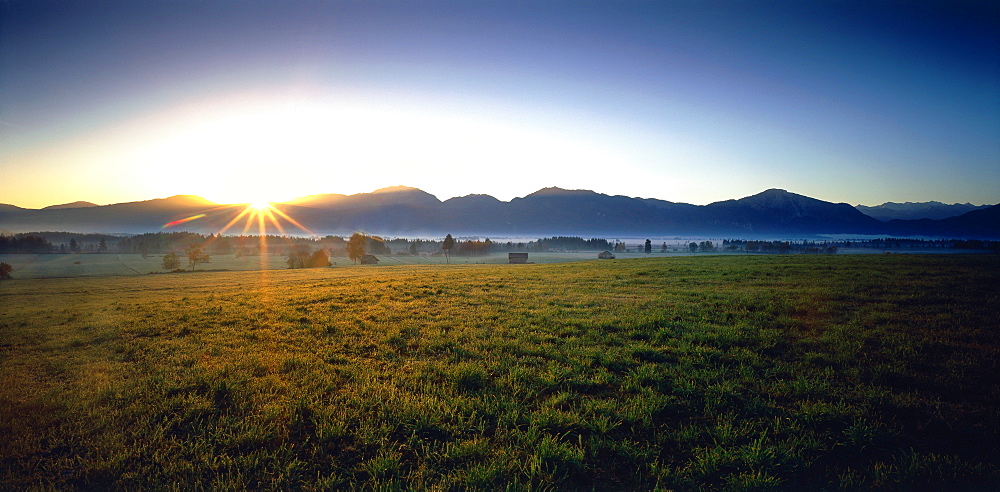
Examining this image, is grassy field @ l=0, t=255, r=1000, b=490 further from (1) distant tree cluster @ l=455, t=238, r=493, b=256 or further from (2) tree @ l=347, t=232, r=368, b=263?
(1) distant tree cluster @ l=455, t=238, r=493, b=256

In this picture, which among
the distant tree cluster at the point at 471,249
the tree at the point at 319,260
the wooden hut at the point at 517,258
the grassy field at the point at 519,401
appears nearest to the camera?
the grassy field at the point at 519,401

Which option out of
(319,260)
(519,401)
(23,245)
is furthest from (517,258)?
(23,245)

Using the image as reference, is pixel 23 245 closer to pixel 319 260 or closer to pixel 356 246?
pixel 319 260

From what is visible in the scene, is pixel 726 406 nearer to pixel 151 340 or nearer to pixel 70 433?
pixel 70 433

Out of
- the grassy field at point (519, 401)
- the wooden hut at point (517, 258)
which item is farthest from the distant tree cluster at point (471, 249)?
the grassy field at point (519, 401)

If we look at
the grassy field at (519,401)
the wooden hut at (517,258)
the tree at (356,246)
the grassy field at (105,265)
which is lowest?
the wooden hut at (517,258)

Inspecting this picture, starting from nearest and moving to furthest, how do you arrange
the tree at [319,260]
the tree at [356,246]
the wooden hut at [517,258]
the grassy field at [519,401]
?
1. the grassy field at [519,401]
2. the tree at [319,260]
3. the tree at [356,246]
4. the wooden hut at [517,258]

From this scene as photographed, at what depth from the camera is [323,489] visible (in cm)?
433

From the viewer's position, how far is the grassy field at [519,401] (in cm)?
469

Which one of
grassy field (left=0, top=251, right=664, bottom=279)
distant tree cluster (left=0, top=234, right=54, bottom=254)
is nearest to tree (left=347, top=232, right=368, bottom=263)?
grassy field (left=0, top=251, right=664, bottom=279)

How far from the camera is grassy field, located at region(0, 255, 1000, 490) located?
4.69 meters

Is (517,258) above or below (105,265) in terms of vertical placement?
below

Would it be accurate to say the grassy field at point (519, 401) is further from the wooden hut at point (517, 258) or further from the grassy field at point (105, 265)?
the wooden hut at point (517, 258)

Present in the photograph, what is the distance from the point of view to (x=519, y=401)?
6.51 m
